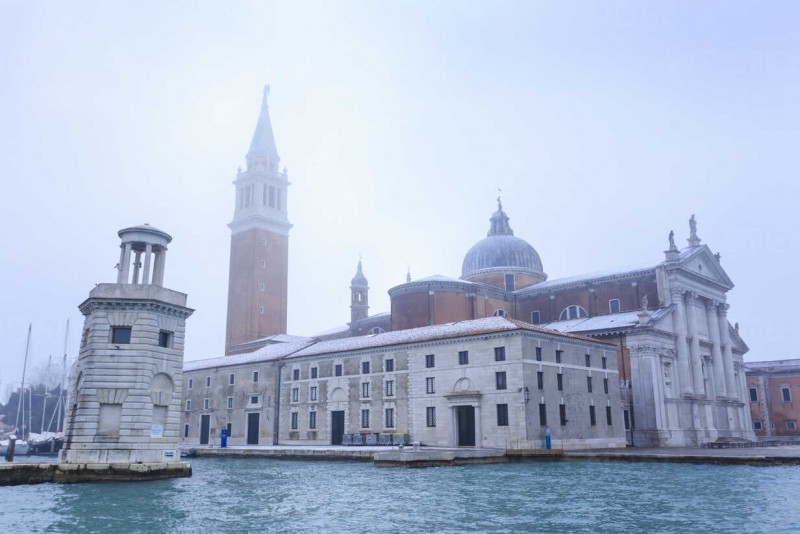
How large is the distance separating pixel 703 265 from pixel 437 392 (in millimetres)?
28594

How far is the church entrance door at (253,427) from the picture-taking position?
2032 inches

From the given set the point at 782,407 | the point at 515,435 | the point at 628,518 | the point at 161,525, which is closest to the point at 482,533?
the point at 628,518

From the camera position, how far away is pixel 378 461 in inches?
1273

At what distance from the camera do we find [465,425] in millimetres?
40531

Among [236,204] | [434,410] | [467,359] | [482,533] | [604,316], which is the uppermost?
[236,204]

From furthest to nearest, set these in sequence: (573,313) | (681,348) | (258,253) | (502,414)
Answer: (258,253)
(573,313)
(681,348)
(502,414)

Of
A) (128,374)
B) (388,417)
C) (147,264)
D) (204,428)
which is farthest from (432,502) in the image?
(204,428)

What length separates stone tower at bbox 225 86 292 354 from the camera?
74.8 metres

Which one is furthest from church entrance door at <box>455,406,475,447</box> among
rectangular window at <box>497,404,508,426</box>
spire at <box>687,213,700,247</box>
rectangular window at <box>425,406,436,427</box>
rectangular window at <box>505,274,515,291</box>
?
spire at <box>687,213,700,247</box>

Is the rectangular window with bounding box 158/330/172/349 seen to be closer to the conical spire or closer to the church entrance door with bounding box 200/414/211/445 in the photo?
the church entrance door with bounding box 200/414/211/445

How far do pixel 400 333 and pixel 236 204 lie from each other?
Result: 129ft

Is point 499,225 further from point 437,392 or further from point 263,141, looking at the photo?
point 437,392

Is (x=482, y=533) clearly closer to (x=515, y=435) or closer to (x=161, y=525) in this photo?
(x=161, y=525)

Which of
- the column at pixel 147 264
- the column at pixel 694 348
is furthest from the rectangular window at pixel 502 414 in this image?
the column at pixel 694 348
